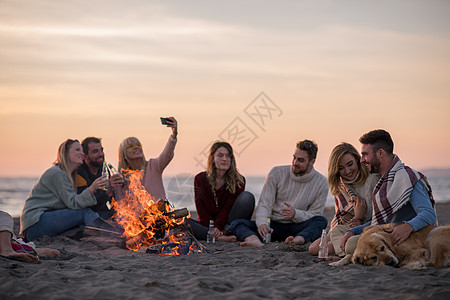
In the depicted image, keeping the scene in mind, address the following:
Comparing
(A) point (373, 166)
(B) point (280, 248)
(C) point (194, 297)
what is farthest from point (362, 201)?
(C) point (194, 297)

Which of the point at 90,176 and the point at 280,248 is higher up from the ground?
the point at 90,176

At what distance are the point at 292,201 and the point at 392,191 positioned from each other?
281 centimetres

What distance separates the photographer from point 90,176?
8398 mm

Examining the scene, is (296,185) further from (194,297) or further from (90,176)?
(194,297)

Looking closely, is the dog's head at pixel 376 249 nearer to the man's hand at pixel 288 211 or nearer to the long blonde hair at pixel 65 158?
the man's hand at pixel 288 211

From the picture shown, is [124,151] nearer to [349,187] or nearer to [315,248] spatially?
[315,248]

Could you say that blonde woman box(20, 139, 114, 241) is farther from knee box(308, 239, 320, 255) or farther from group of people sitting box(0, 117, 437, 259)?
knee box(308, 239, 320, 255)

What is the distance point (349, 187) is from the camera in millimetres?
6383

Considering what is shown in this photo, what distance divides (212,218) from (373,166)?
362 cm

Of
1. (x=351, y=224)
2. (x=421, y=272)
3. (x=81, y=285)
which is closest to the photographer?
(x=81, y=285)

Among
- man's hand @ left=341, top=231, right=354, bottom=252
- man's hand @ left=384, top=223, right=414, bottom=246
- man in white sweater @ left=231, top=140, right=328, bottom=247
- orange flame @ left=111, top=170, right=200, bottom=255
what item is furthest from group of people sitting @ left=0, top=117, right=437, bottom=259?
man's hand @ left=384, top=223, right=414, bottom=246

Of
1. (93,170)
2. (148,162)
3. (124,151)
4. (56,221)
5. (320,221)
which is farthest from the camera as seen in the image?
(93,170)

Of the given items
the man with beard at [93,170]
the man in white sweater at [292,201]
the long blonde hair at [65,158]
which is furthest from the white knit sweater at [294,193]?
the long blonde hair at [65,158]

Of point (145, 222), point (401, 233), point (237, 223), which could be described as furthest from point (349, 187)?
point (145, 222)
